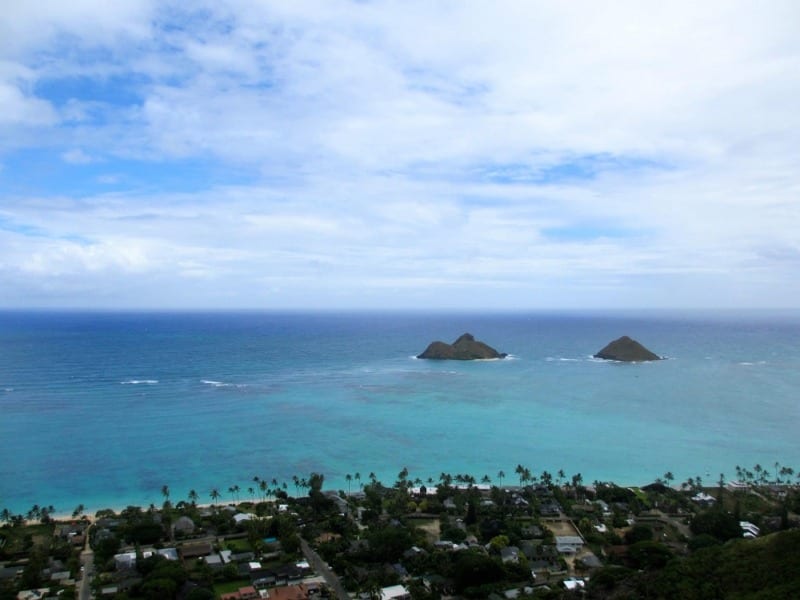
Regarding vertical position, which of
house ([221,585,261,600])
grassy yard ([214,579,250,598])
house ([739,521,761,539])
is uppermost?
house ([739,521,761,539])

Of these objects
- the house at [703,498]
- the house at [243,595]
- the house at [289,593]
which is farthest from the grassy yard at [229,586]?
the house at [703,498]

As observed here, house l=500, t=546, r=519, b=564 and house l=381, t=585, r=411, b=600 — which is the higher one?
house l=500, t=546, r=519, b=564

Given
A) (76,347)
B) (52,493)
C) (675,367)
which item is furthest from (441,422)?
(76,347)

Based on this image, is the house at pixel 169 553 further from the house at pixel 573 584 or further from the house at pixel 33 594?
the house at pixel 573 584

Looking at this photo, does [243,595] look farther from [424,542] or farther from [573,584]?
[573,584]

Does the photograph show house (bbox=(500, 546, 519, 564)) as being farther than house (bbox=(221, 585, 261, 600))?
Yes

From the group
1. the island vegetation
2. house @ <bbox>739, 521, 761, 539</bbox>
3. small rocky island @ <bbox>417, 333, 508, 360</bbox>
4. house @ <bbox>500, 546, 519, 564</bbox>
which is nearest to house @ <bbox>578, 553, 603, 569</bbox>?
the island vegetation

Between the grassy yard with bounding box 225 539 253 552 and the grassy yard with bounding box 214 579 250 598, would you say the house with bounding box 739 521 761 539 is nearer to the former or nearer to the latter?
the grassy yard with bounding box 214 579 250 598

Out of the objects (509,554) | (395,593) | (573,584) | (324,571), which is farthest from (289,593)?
(573,584)
